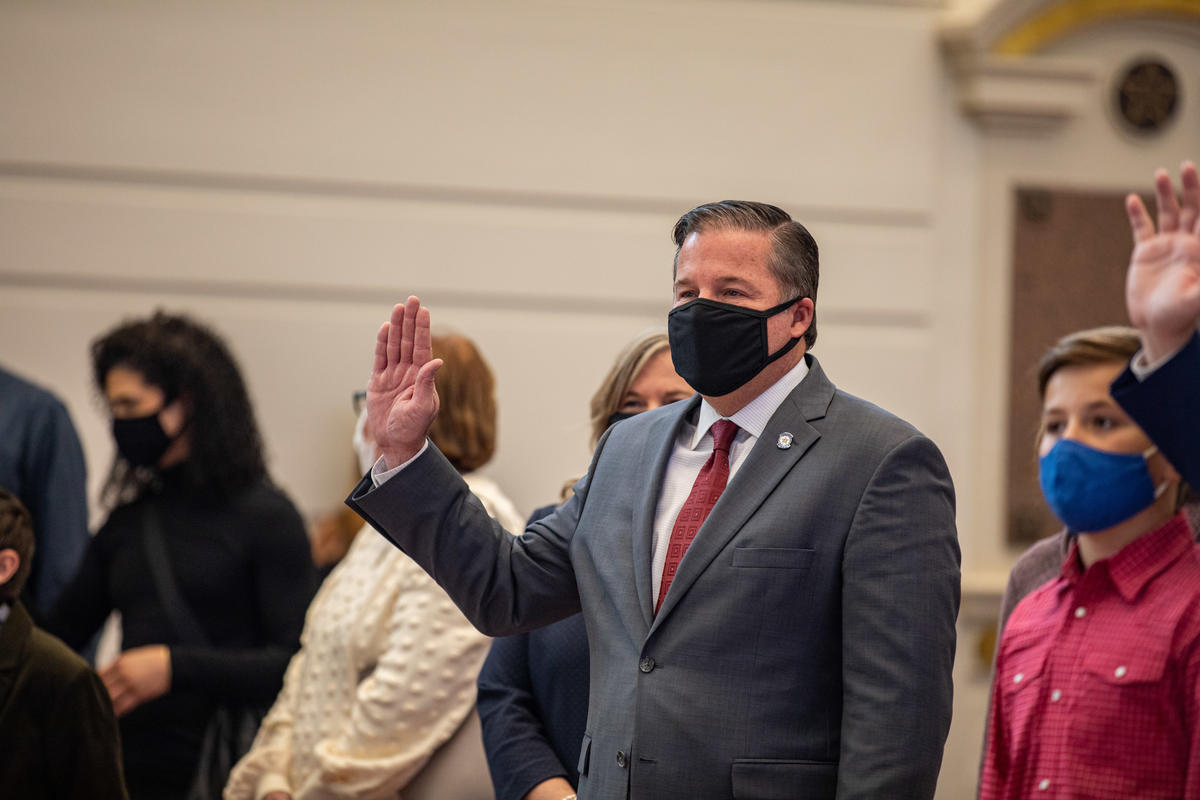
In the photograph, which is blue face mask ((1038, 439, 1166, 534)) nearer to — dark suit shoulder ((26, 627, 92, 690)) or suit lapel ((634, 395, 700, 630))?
suit lapel ((634, 395, 700, 630))

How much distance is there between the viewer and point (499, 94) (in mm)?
5426

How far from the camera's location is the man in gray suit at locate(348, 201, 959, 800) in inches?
74.1

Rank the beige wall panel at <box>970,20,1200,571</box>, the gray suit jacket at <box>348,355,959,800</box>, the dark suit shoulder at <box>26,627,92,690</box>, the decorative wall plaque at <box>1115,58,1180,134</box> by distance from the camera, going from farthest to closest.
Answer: the decorative wall plaque at <box>1115,58,1180,134</box> → the beige wall panel at <box>970,20,1200,571</box> → the dark suit shoulder at <box>26,627,92,690</box> → the gray suit jacket at <box>348,355,959,800</box>

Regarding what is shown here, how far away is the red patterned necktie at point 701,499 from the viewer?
2021mm

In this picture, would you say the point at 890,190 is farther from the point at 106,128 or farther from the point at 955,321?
the point at 106,128

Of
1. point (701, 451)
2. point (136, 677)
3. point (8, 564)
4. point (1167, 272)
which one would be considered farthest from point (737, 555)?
point (136, 677)

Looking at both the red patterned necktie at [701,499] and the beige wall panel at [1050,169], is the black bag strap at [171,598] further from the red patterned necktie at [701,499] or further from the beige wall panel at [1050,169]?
the beige wall panel at [1050,169]

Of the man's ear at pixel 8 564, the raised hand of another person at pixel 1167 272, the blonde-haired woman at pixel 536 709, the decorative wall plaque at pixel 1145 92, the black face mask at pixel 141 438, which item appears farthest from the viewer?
the decorative wall plaque at pixel 1145 92

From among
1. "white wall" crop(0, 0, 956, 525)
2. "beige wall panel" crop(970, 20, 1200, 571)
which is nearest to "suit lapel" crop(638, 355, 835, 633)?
"white wall" crop(0, 0, 956, 525)

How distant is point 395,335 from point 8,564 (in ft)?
4.03

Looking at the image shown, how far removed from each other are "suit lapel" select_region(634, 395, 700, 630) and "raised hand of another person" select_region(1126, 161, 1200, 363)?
0.72 meters

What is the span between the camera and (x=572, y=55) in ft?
17.9

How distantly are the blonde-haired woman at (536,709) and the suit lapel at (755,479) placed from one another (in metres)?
0.67

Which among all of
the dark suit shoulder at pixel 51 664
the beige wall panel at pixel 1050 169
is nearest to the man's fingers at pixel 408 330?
the dark suit shoulder at pixel 51 664
